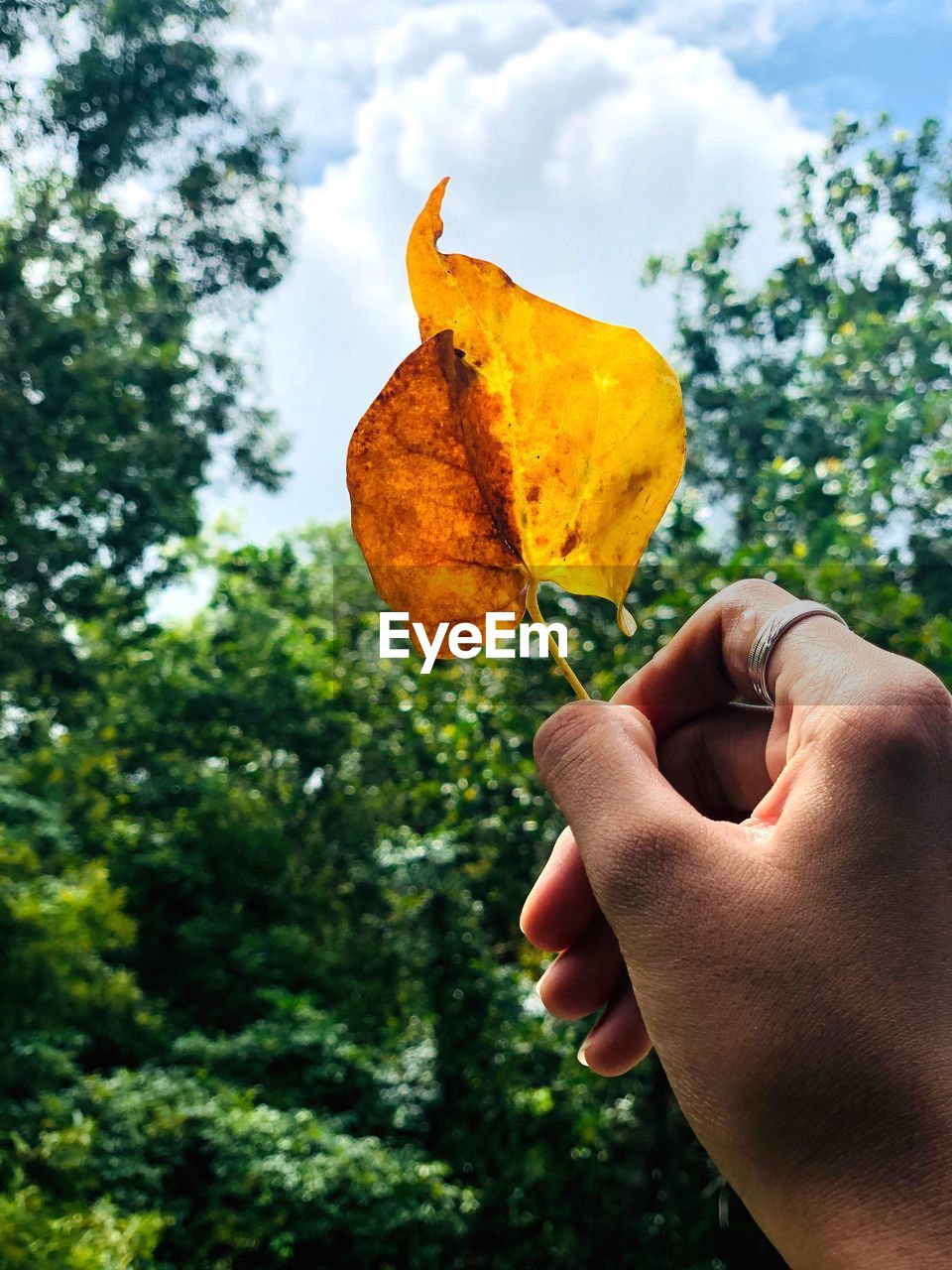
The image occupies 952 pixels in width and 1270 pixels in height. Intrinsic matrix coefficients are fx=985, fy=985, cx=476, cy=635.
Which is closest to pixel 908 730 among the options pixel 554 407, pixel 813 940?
pixel 813 940

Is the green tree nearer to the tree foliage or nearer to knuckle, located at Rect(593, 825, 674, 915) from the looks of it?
the tree foliage

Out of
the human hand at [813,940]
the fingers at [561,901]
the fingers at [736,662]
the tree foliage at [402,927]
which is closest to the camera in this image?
the human hand at [813,940]

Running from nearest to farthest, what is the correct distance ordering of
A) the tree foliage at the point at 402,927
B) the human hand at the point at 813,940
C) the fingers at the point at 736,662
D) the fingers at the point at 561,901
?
1. the human hand at the point at 813,940
2. the fingers at the point at 736,662
3. the fingers at the point at 561,901
4. the tree foliage at the point at 402,927

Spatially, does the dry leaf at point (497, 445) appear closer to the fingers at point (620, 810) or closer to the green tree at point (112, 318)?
the fingers at point (620, 810)

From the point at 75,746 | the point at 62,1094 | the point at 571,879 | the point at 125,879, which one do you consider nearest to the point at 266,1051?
the point at 62,1094

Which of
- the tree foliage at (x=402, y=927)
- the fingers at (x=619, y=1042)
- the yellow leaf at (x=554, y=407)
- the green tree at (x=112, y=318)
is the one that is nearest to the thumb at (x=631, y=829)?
the yellow leaf at (x=554, y=407)

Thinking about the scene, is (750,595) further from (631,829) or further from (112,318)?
(112,318)
